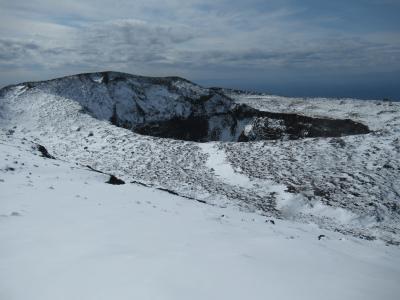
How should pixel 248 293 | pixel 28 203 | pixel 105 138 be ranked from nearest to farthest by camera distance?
pixel 248 293, pixel 28 203, pixel 105 138

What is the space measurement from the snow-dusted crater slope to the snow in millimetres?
6221

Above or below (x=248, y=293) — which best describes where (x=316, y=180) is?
below

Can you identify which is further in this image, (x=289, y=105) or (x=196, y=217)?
(x=289, y=105)

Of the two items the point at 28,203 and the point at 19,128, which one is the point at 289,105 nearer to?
the point at 19,128

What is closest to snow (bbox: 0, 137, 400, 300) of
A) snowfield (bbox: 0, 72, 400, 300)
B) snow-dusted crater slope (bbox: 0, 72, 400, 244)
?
snowfield (bbox: 0, 72, 400, 300)

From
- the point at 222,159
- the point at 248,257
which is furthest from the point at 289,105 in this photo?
the point at 248,257

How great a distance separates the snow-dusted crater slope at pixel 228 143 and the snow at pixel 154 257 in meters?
6.22

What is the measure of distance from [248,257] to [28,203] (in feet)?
25.6

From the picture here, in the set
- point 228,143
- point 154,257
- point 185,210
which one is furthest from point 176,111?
point 154,257

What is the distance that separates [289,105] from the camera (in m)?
51.6

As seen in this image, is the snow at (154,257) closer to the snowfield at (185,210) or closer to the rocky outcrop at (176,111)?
the snowfield at (185,210)

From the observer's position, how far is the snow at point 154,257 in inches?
244

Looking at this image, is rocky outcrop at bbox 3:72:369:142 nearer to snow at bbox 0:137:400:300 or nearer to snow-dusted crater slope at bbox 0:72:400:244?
snow-dusted crater slope at bbox 0:72:400:244

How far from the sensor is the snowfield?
663 centimetres
